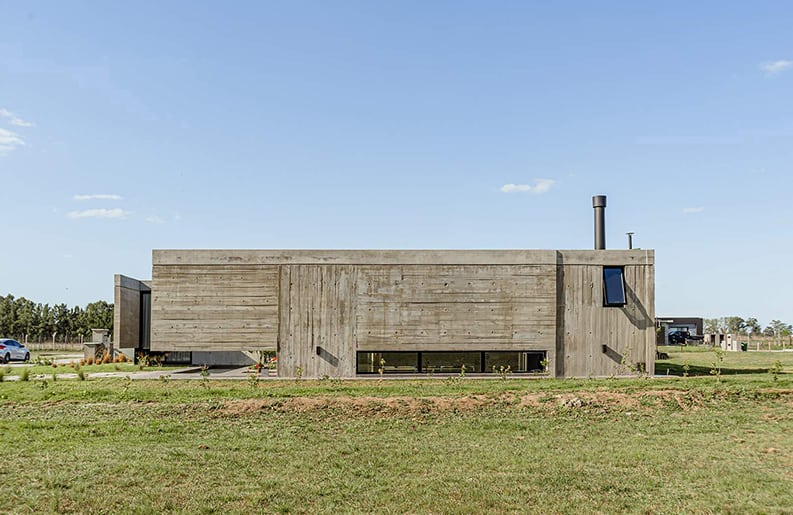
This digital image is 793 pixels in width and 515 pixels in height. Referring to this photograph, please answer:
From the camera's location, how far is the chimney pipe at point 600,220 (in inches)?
983

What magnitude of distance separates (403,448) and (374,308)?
11591 mm

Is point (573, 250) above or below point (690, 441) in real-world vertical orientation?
above

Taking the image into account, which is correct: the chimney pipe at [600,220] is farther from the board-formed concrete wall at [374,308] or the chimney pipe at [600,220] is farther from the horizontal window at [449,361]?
the horizontal window at [449,361]

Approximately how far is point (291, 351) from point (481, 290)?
7420 mm

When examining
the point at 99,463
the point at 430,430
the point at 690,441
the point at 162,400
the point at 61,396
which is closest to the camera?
the point at 99,463

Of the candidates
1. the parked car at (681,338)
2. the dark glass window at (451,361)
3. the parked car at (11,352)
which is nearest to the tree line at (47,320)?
the parked car at (11,352)

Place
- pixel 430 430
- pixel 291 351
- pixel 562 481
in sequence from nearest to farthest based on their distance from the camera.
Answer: pixel 562 481 < pixel 430 430 < pixel 291 351

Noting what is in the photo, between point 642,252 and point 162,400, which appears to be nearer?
point 162,400

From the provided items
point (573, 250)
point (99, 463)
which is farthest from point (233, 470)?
point (573, 250)

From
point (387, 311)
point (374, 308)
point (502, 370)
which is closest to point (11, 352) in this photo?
point (374, 308)

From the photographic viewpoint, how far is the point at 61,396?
1709 centimetres

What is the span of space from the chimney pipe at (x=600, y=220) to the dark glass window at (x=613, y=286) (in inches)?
71.9

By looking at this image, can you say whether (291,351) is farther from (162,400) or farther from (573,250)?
(573,250)

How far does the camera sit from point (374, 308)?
74.4 ft
